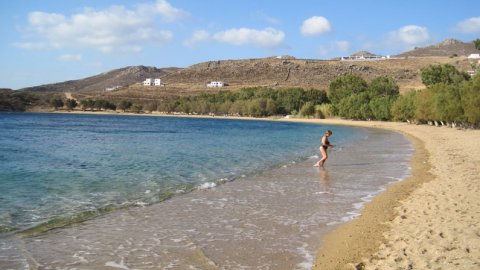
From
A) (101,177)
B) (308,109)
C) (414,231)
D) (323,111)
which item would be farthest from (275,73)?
(414,231)

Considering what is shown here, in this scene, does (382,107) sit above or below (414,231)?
above

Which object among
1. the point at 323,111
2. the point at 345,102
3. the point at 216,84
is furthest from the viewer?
the point at 216,84

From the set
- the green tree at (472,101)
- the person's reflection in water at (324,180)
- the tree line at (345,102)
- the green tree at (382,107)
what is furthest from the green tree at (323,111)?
the person's reflection in water at (324,180)

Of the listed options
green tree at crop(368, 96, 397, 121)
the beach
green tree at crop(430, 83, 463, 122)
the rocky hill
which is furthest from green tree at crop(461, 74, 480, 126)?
the rocky hill

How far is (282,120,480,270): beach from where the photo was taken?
7.94 meters

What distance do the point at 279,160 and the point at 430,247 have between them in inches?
719

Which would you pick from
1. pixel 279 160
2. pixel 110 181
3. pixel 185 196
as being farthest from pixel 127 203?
pixel 279 160

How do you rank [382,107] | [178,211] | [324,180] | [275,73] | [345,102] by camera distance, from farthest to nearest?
[275,73], [345,102], [382,107], [324,180], [178,211]

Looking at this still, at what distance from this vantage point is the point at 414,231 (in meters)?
9.83

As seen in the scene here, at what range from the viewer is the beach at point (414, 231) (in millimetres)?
7938

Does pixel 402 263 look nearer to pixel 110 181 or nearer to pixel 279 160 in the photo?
pixel 110 181

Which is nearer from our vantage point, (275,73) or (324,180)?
(324,180)

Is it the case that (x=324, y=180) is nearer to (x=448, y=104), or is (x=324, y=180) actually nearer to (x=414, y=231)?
(x=414, y=231)

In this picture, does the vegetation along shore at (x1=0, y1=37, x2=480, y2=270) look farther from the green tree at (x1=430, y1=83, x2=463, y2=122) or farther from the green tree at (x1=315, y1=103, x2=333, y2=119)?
the green tree at (x1=315, y1=103, x2=333, y2=119)
